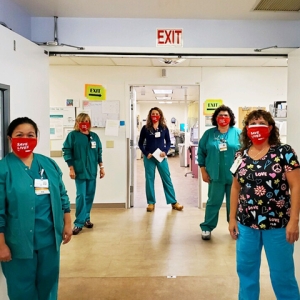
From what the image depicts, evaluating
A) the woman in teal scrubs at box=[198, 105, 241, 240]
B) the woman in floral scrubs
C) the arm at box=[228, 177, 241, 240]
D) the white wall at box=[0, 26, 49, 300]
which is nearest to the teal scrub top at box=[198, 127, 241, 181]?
the woman in teal scrubs at box=[198, 105, 241, 240]

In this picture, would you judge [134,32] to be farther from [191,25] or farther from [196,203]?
[196,203]

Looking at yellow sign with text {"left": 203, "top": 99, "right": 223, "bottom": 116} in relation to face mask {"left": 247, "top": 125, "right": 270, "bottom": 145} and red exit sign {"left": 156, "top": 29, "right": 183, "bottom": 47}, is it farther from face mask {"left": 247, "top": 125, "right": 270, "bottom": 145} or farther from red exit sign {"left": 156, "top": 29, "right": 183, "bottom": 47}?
face mask {"left": 247, "top": 125, "right": 270, "bottom": 145}

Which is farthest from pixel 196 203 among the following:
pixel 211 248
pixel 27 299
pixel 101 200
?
pixel 27 299

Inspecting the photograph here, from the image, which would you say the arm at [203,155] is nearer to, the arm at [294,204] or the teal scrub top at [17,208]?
the arm at [294,204]

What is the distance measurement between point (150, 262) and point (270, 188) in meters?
1.67

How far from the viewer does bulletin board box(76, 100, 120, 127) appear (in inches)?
195

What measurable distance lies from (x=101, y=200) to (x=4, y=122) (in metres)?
3.36

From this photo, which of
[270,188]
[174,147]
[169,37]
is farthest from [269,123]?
[174,147]

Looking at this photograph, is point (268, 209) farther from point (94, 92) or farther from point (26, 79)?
point (94, 92)

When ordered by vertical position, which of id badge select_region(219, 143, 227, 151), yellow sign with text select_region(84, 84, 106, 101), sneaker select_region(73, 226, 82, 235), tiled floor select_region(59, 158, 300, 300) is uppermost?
yellow sign with text select_region(84, 84, 106, 101)

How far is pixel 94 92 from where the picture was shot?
495 cm

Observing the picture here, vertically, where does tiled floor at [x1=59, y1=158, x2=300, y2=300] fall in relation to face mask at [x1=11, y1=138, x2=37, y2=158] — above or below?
below

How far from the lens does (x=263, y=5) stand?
2209 mm

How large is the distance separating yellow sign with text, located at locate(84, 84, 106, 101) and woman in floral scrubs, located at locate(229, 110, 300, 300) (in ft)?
11.1
